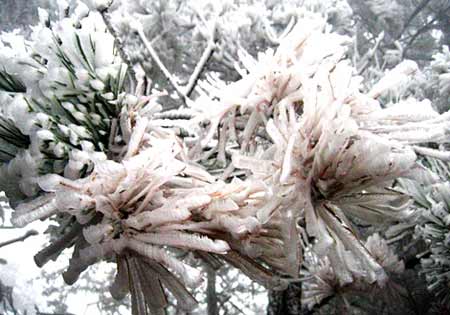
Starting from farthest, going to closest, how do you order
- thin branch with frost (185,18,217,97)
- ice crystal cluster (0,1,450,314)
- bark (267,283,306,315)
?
bark (267,283,306,315), thin branch with frost (185,18,217,97), ice crystal cluster (0,1,450,314)

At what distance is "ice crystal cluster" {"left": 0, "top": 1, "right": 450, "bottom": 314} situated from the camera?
1.61 ft

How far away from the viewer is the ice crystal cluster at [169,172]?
49cm

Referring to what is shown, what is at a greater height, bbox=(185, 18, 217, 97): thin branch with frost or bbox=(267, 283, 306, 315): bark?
bbox=(185, 18, 217, 97): thin branch with frost

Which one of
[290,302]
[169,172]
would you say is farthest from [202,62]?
[290,302]

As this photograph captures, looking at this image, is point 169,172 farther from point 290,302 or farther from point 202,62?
point 290,302

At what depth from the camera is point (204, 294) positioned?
3.51 metres

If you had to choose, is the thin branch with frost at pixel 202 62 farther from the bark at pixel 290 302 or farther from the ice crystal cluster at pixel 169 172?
the bark at pixel 290 302

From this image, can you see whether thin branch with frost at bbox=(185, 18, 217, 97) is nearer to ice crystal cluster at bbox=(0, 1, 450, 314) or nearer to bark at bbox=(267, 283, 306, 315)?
ice crystal cluster at bbox=(0, 1, 450, 314)

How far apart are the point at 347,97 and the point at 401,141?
0.22ft

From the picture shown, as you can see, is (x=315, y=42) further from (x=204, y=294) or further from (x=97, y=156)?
(x=204, y=294)

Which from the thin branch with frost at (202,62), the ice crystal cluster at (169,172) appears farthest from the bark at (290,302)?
the ice crystal cluster at (169,172)

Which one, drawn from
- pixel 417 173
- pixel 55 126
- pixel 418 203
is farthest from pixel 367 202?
pixel 418 203

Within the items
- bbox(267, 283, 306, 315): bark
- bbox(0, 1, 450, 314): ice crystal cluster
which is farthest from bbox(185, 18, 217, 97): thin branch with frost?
bbox(267, 283, 306, 315): bark

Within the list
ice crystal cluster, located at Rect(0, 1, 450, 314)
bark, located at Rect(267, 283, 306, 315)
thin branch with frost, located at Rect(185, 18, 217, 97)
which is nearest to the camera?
ice crystal cluster, located at Rect(0, 1, 450, 314)
